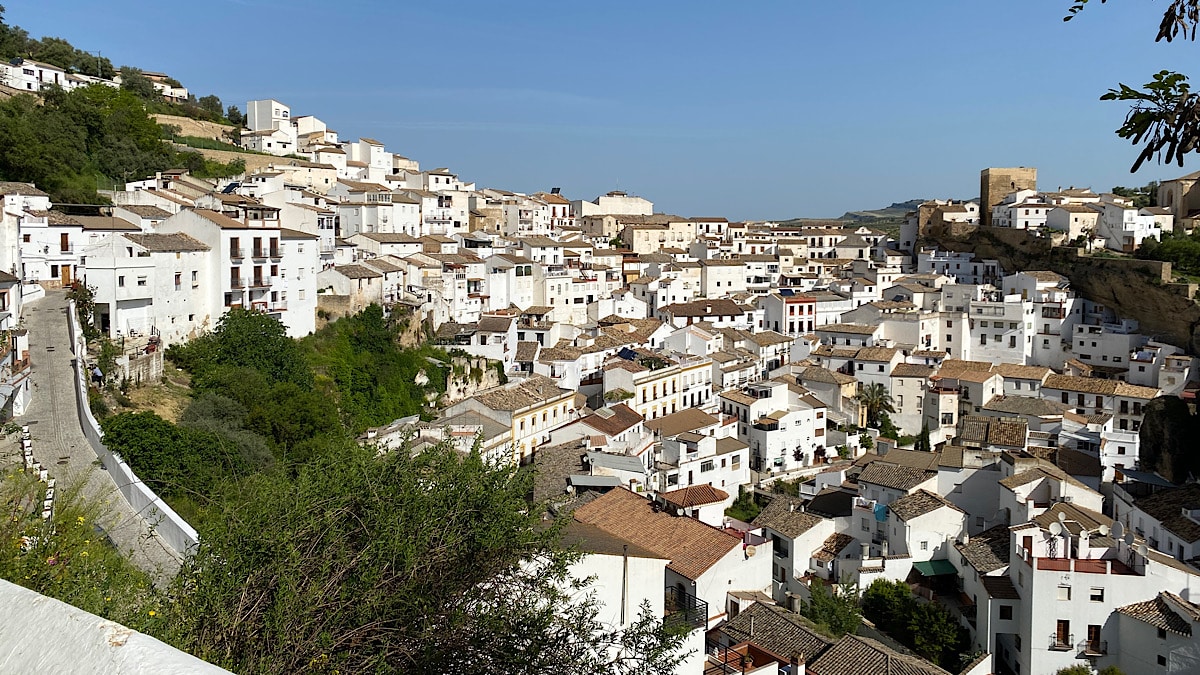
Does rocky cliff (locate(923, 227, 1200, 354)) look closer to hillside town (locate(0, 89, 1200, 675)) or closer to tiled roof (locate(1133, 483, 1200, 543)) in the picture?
hillside town (locate(0, 89, 1200, 675))

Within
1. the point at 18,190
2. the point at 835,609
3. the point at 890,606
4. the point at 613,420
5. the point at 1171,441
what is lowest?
the point at 890,606

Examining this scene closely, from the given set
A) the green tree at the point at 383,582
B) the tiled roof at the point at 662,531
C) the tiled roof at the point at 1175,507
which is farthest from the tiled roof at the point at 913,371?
the green tree at the point at 383,582

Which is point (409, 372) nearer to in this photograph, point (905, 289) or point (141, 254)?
point (141, 254)

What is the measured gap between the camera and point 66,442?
11.9m

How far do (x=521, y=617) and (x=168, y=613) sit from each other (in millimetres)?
2212

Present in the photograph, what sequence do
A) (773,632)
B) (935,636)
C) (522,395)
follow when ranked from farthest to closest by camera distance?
(522,395), (935,636), (773,632)

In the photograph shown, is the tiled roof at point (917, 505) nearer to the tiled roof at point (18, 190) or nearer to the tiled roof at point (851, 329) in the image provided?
the tiled roof at point (851, 329)

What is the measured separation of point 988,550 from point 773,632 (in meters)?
6.09

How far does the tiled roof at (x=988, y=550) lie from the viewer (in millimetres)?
16500

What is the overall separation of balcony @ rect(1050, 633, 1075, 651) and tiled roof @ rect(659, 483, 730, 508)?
677cm

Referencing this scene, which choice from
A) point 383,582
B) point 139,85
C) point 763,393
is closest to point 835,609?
point 763,393

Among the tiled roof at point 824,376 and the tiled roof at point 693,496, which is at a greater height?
the tiled roof at point 824,376

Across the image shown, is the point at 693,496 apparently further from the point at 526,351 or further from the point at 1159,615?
the point at 526,351

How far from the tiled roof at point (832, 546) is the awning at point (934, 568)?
1673 millimetres
